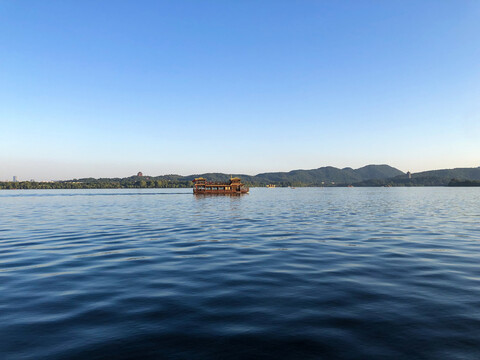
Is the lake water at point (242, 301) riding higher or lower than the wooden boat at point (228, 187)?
lower

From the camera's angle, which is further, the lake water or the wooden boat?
the wooden boat

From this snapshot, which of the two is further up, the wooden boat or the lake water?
the wooden boat

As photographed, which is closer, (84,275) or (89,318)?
(89,318)

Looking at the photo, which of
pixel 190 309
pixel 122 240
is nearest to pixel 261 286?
pixel 190 309

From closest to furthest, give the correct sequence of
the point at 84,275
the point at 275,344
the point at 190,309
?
the point at 275,344, the point at 190,309, the point at 84,275

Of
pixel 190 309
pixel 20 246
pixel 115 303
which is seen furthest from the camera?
pixel 20 246

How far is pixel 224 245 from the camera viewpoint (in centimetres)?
1848

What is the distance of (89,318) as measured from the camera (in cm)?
767

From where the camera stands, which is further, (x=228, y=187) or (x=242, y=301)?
(x=228, y=187)

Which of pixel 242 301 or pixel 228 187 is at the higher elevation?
pixel 228 187

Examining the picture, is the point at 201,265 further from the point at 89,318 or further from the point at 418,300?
the point at 418,300

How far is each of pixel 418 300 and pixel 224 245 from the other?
458 inches

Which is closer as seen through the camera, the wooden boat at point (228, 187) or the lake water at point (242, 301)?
the lake water at point (242, 301)

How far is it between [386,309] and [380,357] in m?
2.74
